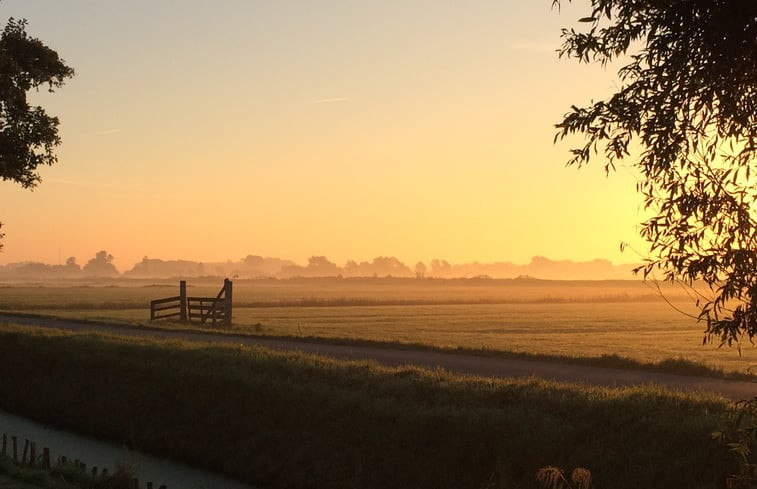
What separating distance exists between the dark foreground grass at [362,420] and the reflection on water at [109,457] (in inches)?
16.6

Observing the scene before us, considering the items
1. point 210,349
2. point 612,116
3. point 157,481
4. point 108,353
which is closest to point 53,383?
point 108,353

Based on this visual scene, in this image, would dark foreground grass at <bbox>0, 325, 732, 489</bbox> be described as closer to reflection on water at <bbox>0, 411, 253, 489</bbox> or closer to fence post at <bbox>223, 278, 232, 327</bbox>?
reflection on water at <bbox>0, 411, 253, 489</bbox>

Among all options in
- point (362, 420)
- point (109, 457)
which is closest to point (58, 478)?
point (109, 457)

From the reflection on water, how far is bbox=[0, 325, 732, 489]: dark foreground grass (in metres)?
0.42

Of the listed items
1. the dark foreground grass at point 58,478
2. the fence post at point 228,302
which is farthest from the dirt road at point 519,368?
the fence post at point 228,302

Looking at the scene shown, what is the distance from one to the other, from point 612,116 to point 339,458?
35.0 ft

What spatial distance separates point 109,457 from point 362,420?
6440 mm

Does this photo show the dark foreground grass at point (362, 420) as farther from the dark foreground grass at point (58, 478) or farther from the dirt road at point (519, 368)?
the dirt road at point (519, 368)

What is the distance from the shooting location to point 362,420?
56.6 ft

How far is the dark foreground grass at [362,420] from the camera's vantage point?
13.8 m

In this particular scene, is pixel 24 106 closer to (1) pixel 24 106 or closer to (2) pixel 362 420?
(1) pixel 24 106

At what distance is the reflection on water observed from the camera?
17406mm

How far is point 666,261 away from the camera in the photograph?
7664 mm

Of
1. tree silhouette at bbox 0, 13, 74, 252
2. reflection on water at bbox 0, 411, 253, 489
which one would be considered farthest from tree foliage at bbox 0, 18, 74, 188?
reflection on water at bbox 0, 411, 253, 489
